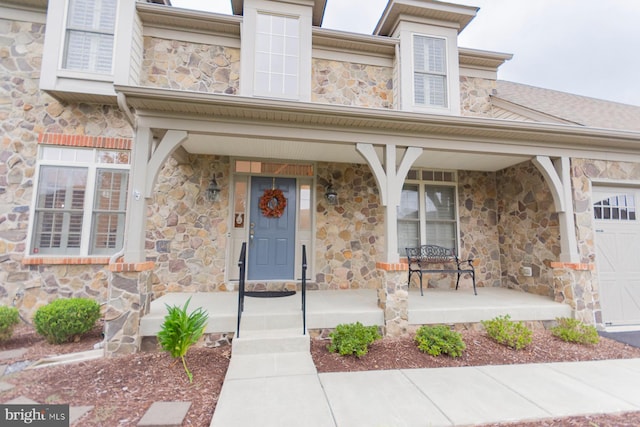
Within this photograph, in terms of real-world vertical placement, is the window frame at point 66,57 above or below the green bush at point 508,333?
above

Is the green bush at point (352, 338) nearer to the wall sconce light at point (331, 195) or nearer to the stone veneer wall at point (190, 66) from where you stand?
the wall sconce light at point (331, 195)

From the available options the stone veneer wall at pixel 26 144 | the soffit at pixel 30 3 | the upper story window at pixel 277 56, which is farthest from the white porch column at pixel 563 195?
the soffit at pixel 30 3

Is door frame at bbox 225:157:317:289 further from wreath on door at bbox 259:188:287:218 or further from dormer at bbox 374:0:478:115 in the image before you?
dormer at bbox 374:0:478:115

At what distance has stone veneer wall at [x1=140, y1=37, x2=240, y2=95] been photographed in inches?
199

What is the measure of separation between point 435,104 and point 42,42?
6.71 metres

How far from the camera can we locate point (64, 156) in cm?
464

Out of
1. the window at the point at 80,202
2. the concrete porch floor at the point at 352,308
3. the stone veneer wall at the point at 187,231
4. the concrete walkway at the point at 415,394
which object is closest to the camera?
the concrete walkway at the point at 415,394

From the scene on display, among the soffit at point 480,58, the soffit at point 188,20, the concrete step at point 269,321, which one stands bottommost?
the concrete step at point 269,321

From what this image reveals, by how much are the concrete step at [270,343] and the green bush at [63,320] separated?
1977 millimetres

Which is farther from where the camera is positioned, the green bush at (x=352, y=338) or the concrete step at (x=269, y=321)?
the concrete step at (x=269, y=321)

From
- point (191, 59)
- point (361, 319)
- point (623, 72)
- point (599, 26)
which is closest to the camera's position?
point (361, 319)

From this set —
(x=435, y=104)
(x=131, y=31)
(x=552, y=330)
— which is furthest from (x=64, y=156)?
(x=552, y=330)

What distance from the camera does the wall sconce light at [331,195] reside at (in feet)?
17.3

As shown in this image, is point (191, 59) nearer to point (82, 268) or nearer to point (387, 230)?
point (82, 268)
